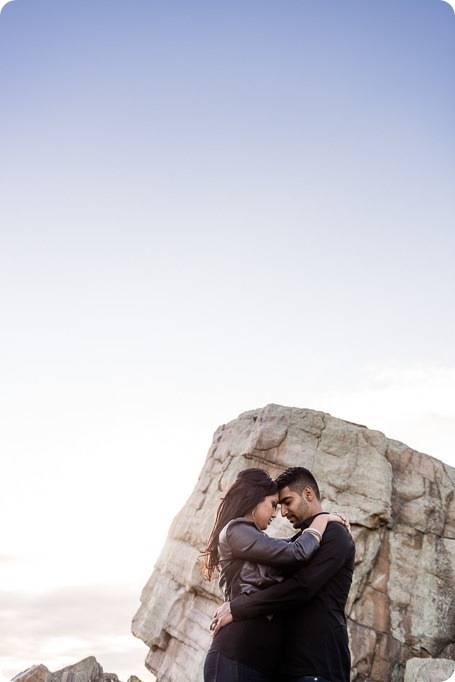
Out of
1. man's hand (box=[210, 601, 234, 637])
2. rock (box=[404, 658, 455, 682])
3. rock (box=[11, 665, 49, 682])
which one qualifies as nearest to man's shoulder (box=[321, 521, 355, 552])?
man's hand (box=[210, 601, 234, 637])

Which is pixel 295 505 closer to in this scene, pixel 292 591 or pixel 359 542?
pixel 292 591

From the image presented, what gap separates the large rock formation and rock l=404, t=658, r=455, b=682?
1.44ft

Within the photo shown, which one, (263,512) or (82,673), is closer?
(263,512)

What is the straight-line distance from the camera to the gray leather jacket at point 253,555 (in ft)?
15.2

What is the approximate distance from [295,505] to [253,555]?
799mm

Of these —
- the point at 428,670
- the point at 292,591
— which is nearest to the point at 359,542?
the point at 428,670

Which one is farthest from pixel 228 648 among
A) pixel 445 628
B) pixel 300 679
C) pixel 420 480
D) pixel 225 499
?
pixel 420 480

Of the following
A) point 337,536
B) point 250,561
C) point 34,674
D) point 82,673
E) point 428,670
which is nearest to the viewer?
point 250,561

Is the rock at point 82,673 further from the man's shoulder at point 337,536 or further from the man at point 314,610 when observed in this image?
the man's shoulder at point 337,536

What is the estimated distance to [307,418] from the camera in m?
17.9

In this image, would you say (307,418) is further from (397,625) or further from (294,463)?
(397,625)

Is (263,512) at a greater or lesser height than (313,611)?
greater

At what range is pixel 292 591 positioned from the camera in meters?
4.54

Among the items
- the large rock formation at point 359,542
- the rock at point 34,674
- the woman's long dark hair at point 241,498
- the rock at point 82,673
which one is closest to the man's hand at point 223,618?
the woman's long dark hair at point 241,498
